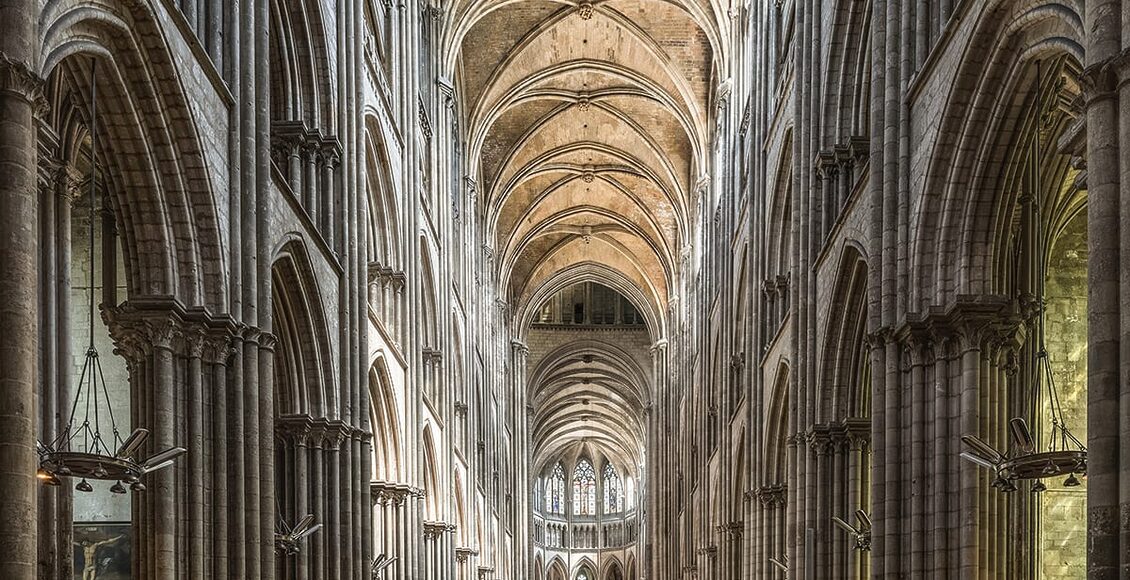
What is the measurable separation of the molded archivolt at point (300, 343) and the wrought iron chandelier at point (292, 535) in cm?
192

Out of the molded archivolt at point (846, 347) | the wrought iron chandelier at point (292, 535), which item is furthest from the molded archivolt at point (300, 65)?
the molded archivolt at point (846, 347)

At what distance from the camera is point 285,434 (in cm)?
2255

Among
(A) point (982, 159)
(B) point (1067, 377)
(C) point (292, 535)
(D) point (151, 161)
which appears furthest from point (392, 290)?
(A) point (982, 159)

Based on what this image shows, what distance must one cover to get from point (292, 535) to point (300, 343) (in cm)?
326

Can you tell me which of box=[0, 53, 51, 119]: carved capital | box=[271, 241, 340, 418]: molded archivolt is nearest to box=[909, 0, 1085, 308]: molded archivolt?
box=[0, 53, 51, 119]: carved capital

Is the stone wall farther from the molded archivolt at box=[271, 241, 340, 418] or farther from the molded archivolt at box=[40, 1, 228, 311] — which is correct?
the molded archivolt at box=[40, 1, 228, 311]

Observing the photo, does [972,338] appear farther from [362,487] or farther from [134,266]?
[362,487]

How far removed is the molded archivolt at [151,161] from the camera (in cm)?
1409

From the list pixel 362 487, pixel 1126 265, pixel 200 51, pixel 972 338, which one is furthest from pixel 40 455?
pixel 362 487

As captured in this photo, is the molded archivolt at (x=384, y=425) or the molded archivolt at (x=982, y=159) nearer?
the molded archivolt at (x=982, y=159)

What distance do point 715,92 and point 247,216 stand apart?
33.1m

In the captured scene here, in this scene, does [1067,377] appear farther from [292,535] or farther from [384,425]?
[384,425]

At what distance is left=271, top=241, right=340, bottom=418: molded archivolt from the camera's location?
70.0 feet

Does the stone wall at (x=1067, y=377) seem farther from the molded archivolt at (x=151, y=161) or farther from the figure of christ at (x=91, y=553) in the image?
the figure of christ at (x=91, y=553)
